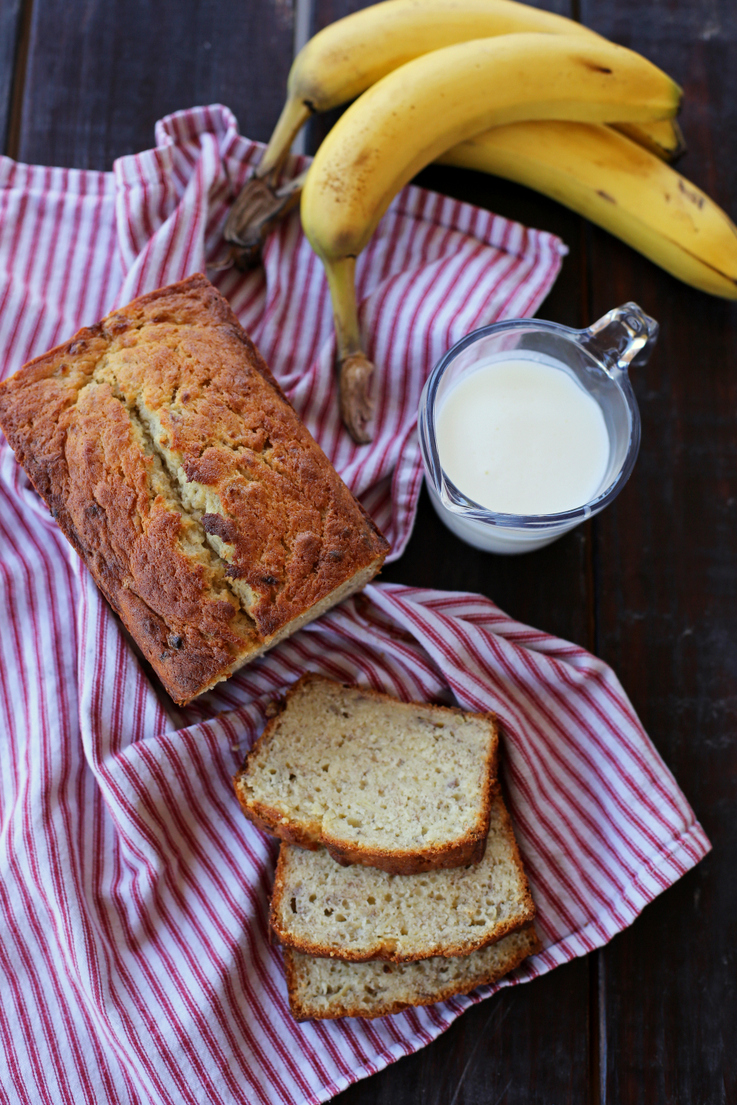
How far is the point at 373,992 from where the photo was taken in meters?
1.77

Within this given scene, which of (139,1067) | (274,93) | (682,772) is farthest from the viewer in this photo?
(274,93)

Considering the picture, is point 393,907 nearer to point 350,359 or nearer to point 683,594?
point 683,594

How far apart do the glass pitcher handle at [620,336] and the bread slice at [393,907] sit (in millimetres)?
1182

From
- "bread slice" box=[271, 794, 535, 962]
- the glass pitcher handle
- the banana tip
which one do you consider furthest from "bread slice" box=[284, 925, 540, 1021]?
the glass pitcher handle

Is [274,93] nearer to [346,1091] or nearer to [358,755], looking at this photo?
[358,755]

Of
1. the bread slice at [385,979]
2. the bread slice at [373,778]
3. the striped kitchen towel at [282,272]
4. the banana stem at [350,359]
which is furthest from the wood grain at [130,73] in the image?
the bread slice at [385,979]

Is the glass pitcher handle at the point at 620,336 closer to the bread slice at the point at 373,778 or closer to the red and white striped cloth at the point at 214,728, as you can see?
the red and white striped cloth at the point at 214,728

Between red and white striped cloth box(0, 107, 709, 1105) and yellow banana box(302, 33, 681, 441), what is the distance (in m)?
0.19

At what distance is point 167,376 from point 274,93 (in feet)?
3.50

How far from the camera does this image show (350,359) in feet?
6.40

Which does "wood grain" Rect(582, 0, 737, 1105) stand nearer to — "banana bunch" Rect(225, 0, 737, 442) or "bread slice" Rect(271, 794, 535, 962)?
"banana bunch" Rect(225, 0, 737, 442)

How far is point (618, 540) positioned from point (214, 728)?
1157 millimetres

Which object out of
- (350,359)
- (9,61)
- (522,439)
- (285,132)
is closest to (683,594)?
(522,439)

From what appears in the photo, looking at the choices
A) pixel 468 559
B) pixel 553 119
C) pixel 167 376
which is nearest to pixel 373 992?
pixel 468 559
